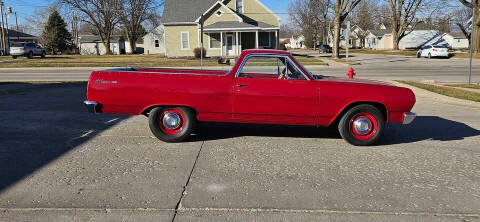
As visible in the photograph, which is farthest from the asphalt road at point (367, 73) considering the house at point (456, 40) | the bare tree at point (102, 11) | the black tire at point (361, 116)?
the house at point (456, 40)

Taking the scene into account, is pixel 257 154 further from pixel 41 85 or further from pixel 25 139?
pixel 41 85

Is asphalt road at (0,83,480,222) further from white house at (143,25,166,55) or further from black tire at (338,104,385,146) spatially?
white house at (143,25,166,55)

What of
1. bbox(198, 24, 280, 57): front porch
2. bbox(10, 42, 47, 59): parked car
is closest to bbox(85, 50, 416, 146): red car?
bbox(198, 24, 280, 57): front porch

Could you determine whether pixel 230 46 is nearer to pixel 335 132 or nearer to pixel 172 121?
pixel 335 132

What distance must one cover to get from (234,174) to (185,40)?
117ft

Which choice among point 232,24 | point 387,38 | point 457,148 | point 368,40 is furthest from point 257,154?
point 368,40

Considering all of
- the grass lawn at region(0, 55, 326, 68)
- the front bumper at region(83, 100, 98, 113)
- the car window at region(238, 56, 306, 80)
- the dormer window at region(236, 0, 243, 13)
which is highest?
the dormer window at region(236, 0, 243, 13)

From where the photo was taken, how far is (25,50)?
41469 mm

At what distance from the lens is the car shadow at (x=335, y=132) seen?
6457mm

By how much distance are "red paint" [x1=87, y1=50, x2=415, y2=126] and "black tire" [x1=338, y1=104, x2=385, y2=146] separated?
0.53ft

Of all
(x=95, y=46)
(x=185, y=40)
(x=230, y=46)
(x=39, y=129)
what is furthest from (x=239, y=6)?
(x=95, y=46)

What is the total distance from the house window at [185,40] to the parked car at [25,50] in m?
18.3

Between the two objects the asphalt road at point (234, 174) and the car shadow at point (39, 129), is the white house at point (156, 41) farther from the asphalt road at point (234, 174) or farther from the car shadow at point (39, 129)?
the asphalt road at point (234, 174)

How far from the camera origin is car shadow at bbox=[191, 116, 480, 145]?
646 centimetres
